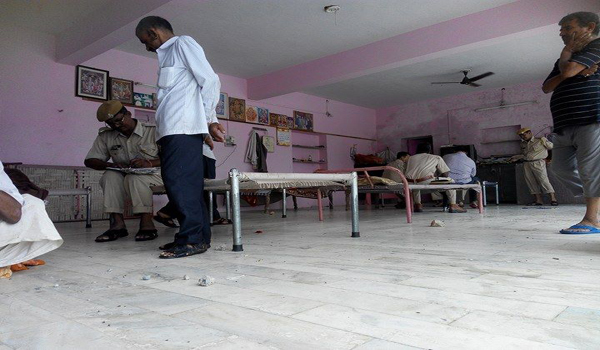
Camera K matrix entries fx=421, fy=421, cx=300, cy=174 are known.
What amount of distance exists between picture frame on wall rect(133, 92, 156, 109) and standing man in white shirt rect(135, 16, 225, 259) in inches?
203

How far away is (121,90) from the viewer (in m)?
6.92

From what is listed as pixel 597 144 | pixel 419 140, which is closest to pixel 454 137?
pixel 419 140

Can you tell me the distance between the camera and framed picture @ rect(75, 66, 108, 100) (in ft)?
21.2

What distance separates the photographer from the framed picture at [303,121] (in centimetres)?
995

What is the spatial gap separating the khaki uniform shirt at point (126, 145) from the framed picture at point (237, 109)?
5.16 meters

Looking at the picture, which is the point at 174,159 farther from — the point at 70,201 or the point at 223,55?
the point at 223,55

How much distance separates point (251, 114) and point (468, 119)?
17.9 ft

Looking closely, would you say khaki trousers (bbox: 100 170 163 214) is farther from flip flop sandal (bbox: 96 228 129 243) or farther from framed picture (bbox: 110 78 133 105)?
framed picture (bbox: 110 78 133 105)

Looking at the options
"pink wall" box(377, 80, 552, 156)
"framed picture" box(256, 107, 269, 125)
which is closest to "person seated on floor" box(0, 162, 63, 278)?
"framed picture" box(256, 107, 269, 125)

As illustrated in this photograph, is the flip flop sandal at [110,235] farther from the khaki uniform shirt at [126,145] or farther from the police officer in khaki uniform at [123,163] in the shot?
the khaki uniform shirt at [126,145]

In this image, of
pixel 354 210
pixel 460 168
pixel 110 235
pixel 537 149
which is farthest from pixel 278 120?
pixel 354 210

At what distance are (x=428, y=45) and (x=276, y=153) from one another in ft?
13.7

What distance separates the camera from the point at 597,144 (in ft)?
8.13

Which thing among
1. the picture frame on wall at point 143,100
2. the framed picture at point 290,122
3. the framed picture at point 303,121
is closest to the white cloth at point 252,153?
the framed picture at point 290,122
